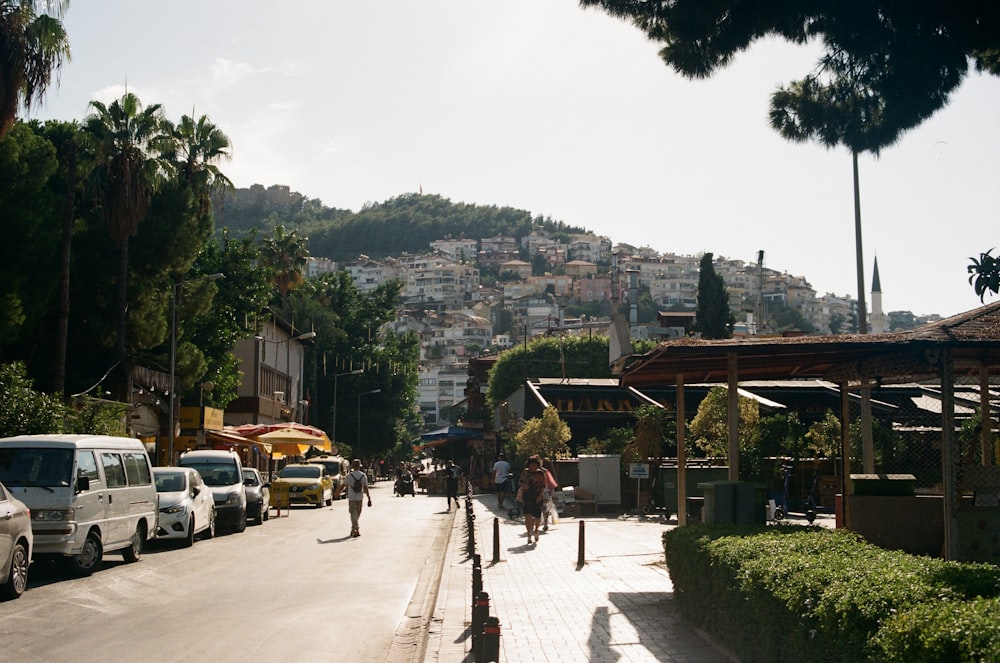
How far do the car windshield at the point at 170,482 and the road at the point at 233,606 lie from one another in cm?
118

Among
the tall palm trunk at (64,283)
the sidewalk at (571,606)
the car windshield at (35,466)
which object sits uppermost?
the tall palm trunk at (64,283)

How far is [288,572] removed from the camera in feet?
56.0

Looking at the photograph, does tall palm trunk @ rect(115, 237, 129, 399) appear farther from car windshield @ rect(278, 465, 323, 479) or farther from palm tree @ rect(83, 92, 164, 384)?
car windshield @ rect(278, 465, 323, 479)

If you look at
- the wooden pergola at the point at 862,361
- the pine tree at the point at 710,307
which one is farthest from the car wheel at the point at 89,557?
the pine tree at the point at 710,307

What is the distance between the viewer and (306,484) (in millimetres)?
39781

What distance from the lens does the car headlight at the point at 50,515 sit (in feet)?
51.4

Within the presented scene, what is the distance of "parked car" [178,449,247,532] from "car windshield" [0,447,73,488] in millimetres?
10056

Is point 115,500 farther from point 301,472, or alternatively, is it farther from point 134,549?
point 301,472

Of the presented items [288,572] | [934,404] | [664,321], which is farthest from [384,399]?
[288,572]

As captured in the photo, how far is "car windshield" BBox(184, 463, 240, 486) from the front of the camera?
27.8 meters

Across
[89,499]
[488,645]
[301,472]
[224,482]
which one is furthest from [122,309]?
[488,645]

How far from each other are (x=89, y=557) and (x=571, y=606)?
8.10m

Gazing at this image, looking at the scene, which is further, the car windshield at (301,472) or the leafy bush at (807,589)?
the car windshield at (301,472)

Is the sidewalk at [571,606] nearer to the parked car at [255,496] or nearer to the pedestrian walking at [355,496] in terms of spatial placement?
the pedestrian walking at [355,496]
